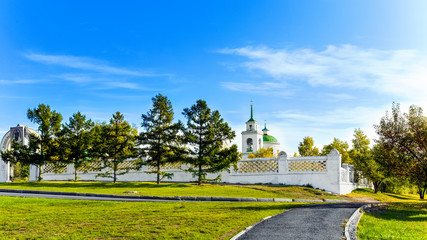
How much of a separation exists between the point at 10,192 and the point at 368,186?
3308cm

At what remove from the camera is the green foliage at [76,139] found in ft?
99.2

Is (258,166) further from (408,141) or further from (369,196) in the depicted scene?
(408,141)

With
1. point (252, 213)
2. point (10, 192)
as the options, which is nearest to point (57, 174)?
point (10, 192)

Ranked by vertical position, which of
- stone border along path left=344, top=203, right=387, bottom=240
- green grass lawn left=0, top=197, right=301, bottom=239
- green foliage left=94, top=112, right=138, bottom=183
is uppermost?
green foliage left=94, top=112, right=138, bottom=183

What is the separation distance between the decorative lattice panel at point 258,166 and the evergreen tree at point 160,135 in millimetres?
5229

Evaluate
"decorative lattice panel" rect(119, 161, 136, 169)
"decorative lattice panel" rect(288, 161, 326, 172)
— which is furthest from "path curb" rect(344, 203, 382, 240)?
"decorative lattice panel" rect(119, 161, 136, 169)

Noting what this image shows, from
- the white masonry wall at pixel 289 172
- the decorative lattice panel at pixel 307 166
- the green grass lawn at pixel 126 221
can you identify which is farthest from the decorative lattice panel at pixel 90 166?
the green grass lawn at pixel 126 221

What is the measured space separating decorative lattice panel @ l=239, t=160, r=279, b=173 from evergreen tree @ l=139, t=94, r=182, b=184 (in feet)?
17.2

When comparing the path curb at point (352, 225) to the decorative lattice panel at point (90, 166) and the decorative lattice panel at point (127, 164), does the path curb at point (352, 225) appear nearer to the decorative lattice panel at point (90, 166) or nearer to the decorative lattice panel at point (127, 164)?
the decorative lattice panel at point (127, 164)

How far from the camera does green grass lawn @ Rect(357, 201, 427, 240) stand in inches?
352

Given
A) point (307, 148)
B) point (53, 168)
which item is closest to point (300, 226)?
point (53, 168)

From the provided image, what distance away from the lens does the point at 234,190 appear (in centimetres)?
2216

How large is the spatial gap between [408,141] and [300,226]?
1039 centimetres

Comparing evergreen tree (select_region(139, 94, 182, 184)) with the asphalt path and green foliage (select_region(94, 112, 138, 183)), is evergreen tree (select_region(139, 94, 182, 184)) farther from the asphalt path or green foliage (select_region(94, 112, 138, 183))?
the asphalt path
